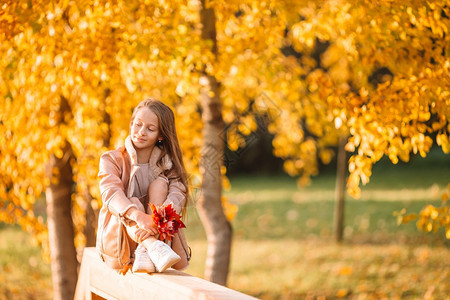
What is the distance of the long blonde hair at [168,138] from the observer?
300 cm

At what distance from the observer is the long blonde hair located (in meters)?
3.00

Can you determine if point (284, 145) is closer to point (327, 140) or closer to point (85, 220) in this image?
point (327, 140)

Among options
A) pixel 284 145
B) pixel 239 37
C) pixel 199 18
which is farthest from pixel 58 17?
pixel 284 145

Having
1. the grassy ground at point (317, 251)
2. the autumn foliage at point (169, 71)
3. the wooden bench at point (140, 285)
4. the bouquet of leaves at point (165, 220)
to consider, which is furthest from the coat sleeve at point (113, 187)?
the grassy ground at point (317, 251)

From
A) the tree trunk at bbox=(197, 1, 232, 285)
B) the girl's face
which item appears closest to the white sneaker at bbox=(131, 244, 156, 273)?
the girl's face

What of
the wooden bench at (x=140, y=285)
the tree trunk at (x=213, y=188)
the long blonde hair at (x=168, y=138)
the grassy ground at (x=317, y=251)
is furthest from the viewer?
the grassy ground at (x=317, y=251)

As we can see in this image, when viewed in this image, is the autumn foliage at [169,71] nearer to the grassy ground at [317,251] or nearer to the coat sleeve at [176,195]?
the coat sleeve at [176,195]

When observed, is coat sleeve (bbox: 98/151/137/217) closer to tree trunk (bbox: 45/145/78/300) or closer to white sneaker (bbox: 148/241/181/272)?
white sneaker (bbox: 148/241/181/272)

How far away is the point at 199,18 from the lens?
4512 millimetres

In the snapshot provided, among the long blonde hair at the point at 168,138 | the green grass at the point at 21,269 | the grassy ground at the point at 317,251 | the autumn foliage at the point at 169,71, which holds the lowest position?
the green grass at the point at 21,269

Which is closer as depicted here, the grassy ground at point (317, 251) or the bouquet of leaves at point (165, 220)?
the bouquet of leaves at point (165, 220)

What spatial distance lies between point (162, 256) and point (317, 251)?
5.82 meters

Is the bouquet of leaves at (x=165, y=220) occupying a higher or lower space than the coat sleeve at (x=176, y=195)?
lower

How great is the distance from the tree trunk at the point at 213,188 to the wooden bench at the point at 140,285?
1371mm
